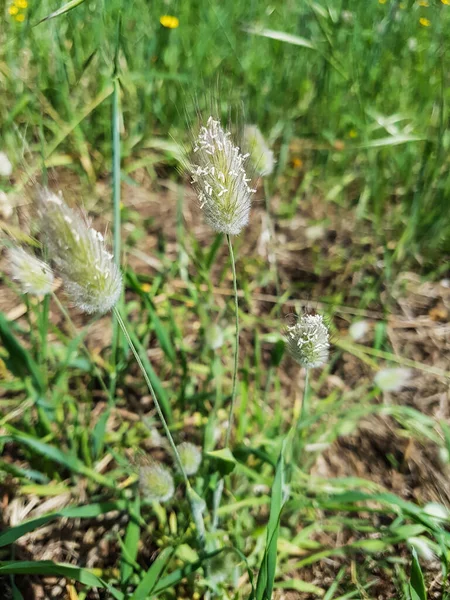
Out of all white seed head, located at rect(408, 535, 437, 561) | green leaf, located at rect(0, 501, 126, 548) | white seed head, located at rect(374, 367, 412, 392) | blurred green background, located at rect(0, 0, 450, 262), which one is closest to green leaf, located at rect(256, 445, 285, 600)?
green leaf, located at rect(0, 501, 126, 548)

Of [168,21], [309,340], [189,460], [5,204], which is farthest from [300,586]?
[168,21]

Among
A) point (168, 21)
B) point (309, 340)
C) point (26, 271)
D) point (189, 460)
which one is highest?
point (168, 21)

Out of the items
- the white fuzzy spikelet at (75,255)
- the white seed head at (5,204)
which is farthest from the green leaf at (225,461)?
the white seed head at (5,204)

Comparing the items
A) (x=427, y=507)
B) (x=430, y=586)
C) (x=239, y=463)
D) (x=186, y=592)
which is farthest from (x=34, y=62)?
(x=430, y=586)

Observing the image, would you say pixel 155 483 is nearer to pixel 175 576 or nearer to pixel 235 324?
pixel 175 576

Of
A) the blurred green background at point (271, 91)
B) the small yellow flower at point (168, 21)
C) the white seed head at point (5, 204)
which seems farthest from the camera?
the small yellow flower at point (168, 21)

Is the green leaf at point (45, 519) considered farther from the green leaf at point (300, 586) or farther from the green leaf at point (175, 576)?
the green leaf at point (300, 586)

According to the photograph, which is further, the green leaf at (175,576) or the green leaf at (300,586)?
the green leaf at (300,586)
